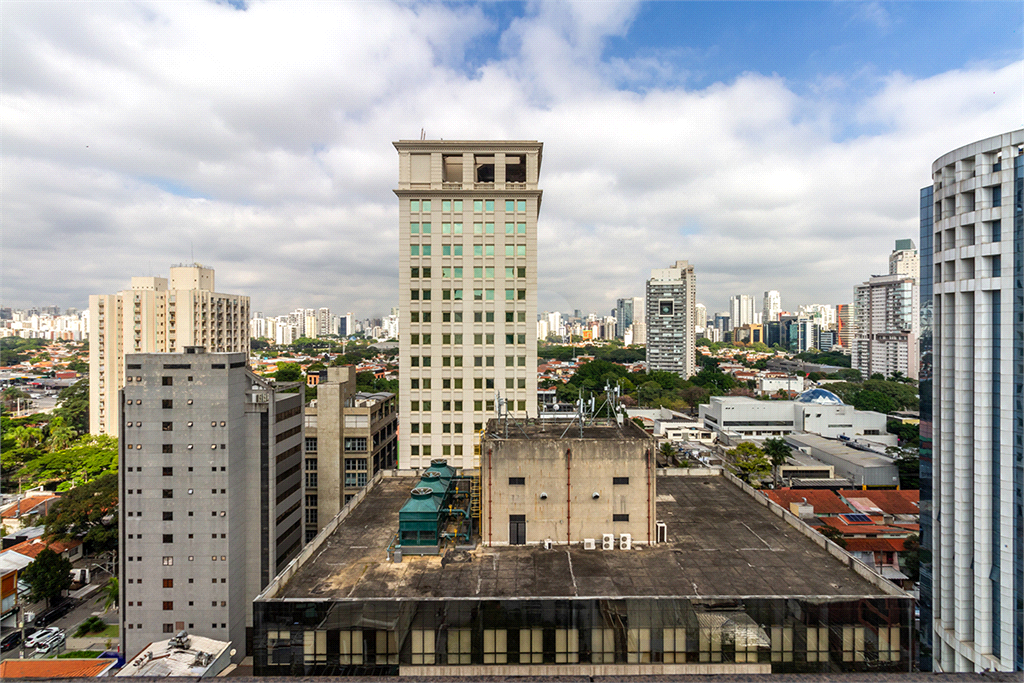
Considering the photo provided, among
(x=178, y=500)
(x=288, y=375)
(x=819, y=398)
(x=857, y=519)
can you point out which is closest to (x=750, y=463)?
(x=857, y=519)

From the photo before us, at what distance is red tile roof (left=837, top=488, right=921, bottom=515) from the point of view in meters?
44.2

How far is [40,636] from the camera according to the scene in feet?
106

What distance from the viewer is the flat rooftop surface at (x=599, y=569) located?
1812 cm

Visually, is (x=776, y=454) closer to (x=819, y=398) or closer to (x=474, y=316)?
(x=819, y=398)

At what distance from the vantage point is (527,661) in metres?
16.9

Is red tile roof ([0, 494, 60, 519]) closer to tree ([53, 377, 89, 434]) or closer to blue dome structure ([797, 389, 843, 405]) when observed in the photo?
tree ([53, 377, 89, 434])

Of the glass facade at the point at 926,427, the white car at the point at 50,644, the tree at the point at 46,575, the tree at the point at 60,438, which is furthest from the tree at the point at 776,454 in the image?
the tree at the point at 60,438

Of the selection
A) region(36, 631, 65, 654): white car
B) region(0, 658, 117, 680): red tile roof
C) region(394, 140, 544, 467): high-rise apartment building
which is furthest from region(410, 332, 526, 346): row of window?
region(36, 631, 65, 654): white car

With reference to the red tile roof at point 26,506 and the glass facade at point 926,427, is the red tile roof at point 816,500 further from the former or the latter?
the red tile roof at point 26,506

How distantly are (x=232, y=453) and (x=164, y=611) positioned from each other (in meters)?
9.72

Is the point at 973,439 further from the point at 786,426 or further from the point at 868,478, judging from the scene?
the point at 786,426

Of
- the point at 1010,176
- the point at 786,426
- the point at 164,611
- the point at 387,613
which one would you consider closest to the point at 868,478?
the point at 786,426

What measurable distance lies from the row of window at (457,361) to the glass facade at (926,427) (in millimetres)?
23332

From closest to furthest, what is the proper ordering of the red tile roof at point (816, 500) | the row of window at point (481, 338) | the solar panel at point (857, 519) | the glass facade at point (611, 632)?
the glass facade at point (611, 632) < the row of window at point (481, 338) < the solar panel at point (857, 519) < the red tile roof at point (816, 500)
